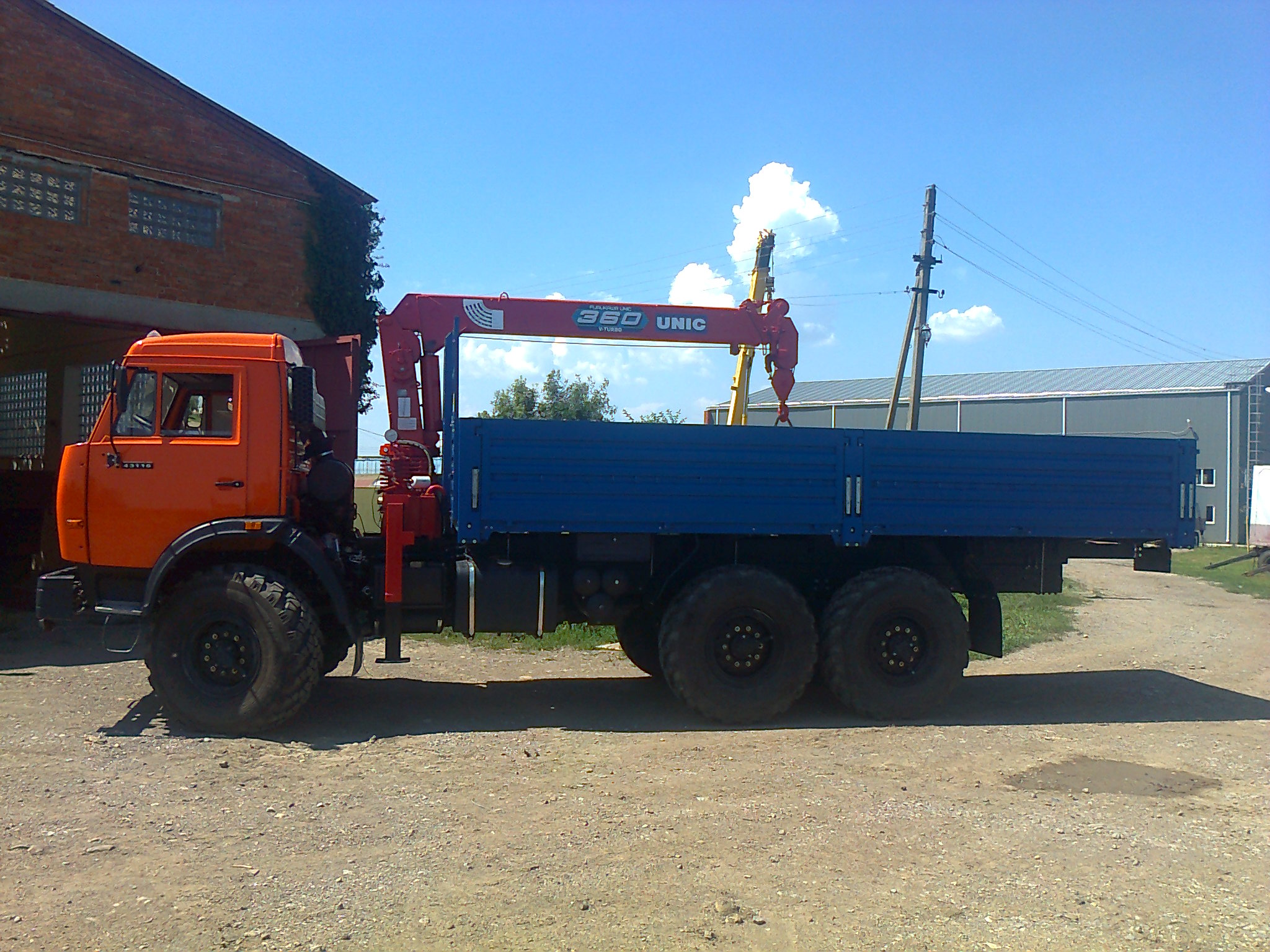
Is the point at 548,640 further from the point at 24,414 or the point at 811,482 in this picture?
the point at 24,414

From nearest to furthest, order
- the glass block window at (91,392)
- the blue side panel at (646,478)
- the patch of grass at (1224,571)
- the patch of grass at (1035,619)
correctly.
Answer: the blue side panel at (646,478), the patch of grass at (1035,619), the glass block window at (91,392), the patch of grass at (1224,571)

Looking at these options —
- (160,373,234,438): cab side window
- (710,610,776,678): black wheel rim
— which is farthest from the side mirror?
(710,610,776,678): black wheel rim

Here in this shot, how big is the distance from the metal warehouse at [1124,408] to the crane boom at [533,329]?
25897mm

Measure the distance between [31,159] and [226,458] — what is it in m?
7.75

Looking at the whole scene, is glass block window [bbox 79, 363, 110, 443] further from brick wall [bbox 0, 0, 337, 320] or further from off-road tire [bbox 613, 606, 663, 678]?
off-road tire [bbox 613, 606, 663, 678]

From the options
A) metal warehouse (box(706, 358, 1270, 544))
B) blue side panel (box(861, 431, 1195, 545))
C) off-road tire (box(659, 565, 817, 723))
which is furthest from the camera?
metal warehouse (box(706, 358, 1270, 544))

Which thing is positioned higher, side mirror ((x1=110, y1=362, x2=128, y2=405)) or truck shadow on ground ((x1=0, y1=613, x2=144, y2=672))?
side mirror ((x1=110, y1=362, x2=128, y2=405))

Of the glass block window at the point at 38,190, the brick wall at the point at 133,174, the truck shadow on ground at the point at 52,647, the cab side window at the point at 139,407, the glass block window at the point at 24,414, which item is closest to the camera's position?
the cab side window at the point at 139,407

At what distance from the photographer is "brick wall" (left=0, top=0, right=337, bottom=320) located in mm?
12602

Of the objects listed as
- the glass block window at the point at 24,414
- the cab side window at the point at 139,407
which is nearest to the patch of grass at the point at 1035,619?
the cab side window at the point at 139,407

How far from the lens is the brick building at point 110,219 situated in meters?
12.6

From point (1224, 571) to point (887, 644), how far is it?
21.6 metres

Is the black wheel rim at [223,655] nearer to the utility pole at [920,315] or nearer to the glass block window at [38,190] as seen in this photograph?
the glass block window at [38,190]

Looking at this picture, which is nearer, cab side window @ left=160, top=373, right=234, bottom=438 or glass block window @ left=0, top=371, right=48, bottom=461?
cab side window @ left=160, top=373, right=234, bottom=438
